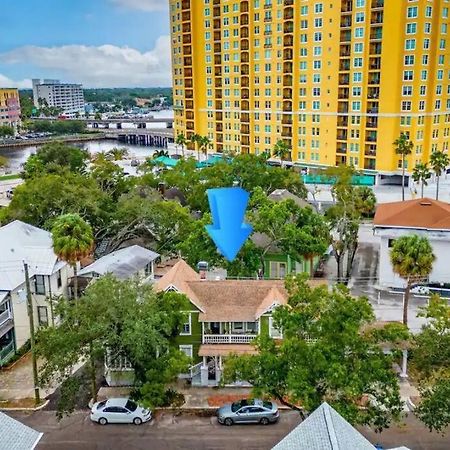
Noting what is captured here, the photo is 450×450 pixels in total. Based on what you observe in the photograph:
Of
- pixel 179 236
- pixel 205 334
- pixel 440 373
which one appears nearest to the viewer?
pixel 440 373

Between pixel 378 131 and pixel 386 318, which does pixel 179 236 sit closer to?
pixel 386 318

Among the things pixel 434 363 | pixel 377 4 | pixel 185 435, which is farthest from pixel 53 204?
pixel 377 4

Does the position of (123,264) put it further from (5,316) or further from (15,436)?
(15,436)

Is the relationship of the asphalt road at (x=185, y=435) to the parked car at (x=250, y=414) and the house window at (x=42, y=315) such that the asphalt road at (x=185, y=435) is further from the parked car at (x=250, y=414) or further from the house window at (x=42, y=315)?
the house window at (x=42, y=315)

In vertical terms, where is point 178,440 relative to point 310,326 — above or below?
below

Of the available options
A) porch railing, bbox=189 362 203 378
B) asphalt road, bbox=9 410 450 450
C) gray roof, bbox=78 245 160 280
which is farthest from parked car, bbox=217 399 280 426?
gray roof, bbox=78 245 160 280

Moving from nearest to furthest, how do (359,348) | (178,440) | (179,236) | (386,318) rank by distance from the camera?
1. (359,348)
2. (178,440)
3. (386,318)
4. (179,236)

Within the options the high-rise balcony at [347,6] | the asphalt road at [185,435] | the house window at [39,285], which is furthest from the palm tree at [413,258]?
the high-rise balcony at [347,6]

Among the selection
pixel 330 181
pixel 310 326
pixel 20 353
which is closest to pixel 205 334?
pixel 310 326
